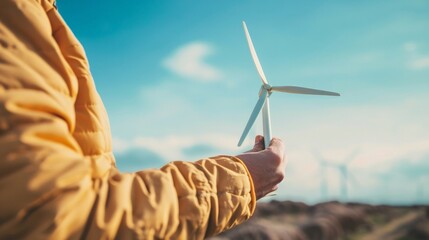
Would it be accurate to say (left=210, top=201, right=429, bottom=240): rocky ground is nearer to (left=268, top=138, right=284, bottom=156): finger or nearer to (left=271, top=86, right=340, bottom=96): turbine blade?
(left=271, top=86, right=340, bottom=96): turbine blade

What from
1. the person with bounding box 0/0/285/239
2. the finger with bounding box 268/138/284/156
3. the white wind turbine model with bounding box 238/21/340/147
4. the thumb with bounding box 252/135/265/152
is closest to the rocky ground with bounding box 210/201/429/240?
the white wind turbine model with bounding box 238/21/340/147

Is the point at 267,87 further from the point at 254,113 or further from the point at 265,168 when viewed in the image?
the point at 265,168

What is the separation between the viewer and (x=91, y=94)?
1.88 meters

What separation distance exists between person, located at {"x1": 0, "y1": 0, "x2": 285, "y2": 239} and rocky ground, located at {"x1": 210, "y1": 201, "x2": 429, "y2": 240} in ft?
102

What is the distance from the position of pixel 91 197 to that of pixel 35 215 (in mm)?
198

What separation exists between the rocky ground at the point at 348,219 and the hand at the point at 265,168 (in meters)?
30.4

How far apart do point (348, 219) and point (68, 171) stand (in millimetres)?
41542

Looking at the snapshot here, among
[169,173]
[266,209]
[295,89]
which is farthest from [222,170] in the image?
[266,209]

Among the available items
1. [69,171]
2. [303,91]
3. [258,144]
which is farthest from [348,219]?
[69,171]

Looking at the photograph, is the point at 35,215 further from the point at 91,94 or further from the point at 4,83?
the point at 91,94

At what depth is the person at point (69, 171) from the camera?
1.44 m

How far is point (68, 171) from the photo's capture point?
1497mm

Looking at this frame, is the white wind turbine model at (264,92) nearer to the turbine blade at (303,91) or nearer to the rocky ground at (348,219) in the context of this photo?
the turbine blade at (303,91)

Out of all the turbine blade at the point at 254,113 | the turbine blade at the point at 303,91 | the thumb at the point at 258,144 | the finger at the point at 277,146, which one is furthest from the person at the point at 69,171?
the turbine blade at the point at 303,91
